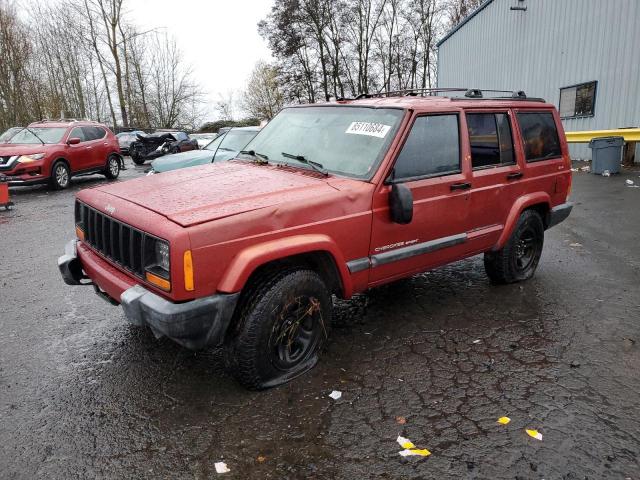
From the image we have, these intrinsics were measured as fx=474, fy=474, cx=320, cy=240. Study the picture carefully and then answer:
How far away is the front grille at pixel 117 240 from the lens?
9.19ft

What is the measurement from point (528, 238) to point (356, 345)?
2450mm

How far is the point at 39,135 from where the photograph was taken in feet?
42.3

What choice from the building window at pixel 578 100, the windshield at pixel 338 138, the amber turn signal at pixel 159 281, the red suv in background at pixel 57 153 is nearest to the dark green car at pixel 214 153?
the windshield at pixel 338 138

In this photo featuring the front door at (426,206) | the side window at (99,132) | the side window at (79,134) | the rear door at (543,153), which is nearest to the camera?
the front door at (426,206)

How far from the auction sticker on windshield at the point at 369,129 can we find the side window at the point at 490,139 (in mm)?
954

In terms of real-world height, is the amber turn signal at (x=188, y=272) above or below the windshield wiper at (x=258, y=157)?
below

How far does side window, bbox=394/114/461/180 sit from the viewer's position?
11.8ft

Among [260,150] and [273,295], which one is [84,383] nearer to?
[273,295]

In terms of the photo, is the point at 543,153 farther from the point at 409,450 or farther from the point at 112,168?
the point at 112,168

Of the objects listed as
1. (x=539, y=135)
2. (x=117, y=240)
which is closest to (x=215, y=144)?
(x=539, y=135)

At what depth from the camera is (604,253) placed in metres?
6.04

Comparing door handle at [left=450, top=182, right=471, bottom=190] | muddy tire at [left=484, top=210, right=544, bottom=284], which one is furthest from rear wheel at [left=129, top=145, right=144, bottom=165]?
door handle at [left=450, top=182, right=471, bottom=190]

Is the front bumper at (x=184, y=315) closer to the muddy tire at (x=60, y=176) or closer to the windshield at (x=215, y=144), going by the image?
the windshield at (x=215, y=144)

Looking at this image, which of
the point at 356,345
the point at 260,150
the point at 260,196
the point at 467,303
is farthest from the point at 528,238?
the point at 260,196
